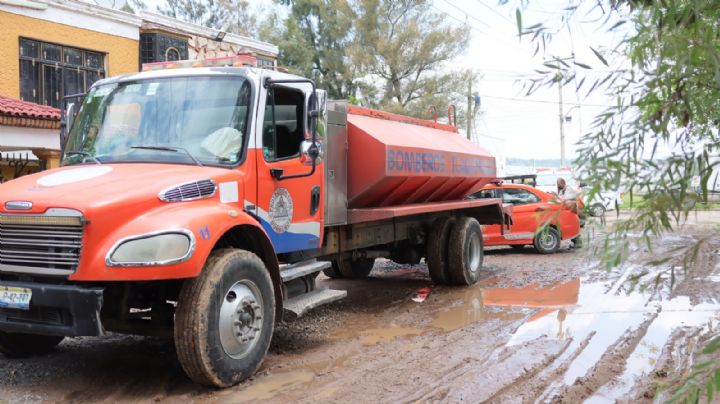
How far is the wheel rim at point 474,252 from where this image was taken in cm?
1073

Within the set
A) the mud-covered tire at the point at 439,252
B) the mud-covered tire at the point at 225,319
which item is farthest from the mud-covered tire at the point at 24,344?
the mud-covered tire at the point at 439,252

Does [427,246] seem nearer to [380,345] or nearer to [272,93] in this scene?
[380,345]

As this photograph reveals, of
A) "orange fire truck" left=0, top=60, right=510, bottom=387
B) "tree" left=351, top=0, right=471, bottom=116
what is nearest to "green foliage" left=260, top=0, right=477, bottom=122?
"tree" left=351, top=0, right=471, bottom=116

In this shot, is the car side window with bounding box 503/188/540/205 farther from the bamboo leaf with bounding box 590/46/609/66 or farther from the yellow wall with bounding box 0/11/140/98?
the bamboo leaf with bounding box 590/46/609/66

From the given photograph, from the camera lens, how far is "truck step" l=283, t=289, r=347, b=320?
6.27 meters

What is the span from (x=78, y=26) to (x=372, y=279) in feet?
36.5

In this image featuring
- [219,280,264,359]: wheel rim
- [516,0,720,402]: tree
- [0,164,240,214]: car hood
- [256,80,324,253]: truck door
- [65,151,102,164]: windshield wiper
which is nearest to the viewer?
[516,0,720,402]: tree

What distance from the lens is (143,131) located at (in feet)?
19.9

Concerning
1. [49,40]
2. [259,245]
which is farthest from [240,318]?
[49,40]

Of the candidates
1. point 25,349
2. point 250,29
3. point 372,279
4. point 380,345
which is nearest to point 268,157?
point 380,345

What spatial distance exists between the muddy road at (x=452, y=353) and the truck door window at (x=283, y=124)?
196cm

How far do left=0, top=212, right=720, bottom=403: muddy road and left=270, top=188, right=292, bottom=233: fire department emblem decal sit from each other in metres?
1.23

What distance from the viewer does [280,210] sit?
644 cm

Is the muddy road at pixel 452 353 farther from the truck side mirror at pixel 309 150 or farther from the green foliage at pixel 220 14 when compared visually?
the green foliage at pixel 220 14
